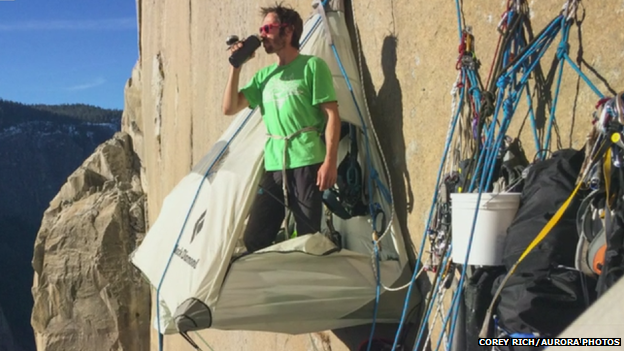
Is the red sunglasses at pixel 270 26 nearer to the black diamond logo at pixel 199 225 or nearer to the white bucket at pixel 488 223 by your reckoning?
the black diamond logo at pixel 199 225

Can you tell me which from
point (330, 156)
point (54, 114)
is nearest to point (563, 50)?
point (330, 156)

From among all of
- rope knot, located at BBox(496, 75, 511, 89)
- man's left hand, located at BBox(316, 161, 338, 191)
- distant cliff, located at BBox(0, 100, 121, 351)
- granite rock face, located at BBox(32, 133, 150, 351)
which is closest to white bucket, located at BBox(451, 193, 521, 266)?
rope knot, located at BBox(496, 75, 511, 89)

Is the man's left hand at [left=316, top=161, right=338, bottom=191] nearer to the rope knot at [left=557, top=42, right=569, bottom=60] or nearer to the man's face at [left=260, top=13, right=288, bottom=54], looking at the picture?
the man's face at [left=260, top=13, right=288, bottom=54]

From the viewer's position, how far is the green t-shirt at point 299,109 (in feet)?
7.73

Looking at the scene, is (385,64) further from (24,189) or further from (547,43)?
(24,189)

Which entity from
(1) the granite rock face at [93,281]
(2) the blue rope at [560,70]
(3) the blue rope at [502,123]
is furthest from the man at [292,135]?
(1) the granite rock face at [93,281]

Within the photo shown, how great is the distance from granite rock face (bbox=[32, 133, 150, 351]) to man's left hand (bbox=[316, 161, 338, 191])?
8.49 metres

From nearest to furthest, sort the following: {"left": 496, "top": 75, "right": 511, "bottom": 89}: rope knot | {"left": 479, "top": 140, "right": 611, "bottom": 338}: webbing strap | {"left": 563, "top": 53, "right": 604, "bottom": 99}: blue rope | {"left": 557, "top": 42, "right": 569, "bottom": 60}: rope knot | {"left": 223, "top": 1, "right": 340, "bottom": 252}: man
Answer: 1. {"left": 479, "top": 140, "right": 611, "bottom": 338}: webbing strap
2. {"left": 563, "top": 53, "right": 604, "bottom": 99}: blue rope
3. {"left": 557, "top": 42, "right": 569, "bottom": 60}: rope knot
4. {"left": 496, "top": 75, "right": 511, "bottom": 89}: rope knot
5. {"left": 223, "top": 1, "right": 340, "bottom": 252}: man

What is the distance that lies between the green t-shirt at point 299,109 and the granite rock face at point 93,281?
833 cm

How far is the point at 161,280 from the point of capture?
237 centimetres

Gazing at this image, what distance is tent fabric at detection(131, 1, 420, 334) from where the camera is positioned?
86.7 inches

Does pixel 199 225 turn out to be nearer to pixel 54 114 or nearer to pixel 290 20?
pixel 290 20

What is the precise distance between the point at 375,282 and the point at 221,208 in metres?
0.66

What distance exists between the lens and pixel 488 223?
5.18 ft
